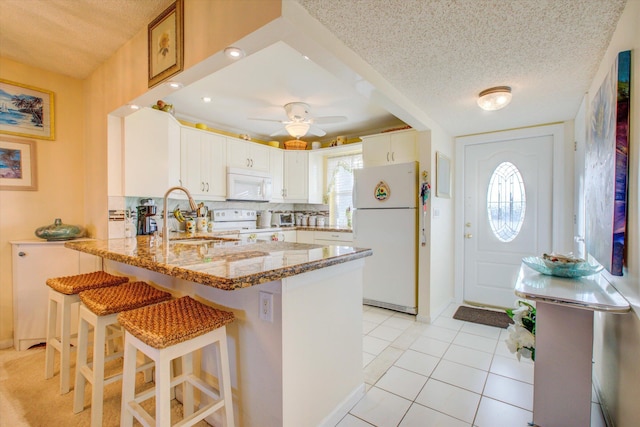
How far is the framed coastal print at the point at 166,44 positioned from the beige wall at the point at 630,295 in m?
2.18

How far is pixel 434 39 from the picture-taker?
166 cm

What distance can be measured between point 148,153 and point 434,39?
261 centimetres

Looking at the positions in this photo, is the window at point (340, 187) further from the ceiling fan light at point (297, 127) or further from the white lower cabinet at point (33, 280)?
the white lower cabinet at point (33, 280)

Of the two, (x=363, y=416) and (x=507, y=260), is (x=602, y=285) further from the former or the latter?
(x=507, y=260)

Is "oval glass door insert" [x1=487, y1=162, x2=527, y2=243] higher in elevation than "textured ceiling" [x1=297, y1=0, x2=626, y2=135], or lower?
lower

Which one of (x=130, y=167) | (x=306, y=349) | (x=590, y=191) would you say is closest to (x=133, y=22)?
(x=130, y=167)

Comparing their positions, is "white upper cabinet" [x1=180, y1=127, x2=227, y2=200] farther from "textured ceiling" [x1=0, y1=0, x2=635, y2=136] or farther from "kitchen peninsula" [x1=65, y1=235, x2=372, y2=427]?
"kitchen peninsula" [x1=65, y1=235, x2=372, y2=427]

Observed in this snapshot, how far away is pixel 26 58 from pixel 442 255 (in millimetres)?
4395

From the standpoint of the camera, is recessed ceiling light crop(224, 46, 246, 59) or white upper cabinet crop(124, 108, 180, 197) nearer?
recessed ceiling light crop(224, 46, 246, 59)

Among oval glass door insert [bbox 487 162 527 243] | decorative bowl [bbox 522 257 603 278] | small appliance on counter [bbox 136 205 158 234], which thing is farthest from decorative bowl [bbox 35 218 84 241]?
oval glass door insert [bbox 487 162 527 243]

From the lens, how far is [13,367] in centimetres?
215

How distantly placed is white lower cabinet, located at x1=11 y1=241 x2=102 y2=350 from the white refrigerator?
291cm

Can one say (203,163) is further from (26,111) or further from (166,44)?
(166,44)

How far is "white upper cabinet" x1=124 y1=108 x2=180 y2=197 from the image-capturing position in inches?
103
